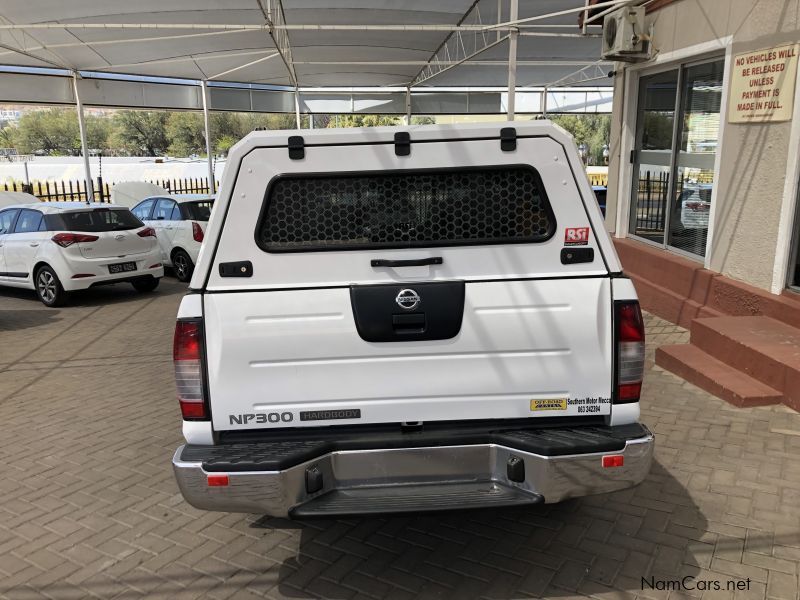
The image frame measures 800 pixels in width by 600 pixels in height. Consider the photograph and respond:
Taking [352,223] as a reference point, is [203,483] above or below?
below

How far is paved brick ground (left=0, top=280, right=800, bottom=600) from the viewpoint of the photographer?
9.89ft

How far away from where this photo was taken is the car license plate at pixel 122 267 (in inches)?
391

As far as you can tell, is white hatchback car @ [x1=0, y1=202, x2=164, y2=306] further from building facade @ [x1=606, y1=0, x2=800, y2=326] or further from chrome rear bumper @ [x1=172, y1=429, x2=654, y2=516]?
chrome rear bumper @ [x1=172, y1=429, x2=654, y2=516]

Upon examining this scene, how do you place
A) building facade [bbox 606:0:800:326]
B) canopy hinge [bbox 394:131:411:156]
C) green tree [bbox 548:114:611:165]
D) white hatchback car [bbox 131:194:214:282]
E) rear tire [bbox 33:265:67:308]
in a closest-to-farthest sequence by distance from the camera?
canopy hinge [bbox 394:131:411:156]
building facade [bbox 606:0:800:326]
rear tire [bbox 33:265:67:308]
white hatchback car [bbox 131:194:214:282]
green tree [bbox 548:114:611:165]

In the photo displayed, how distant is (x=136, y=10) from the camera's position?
12.7 metres

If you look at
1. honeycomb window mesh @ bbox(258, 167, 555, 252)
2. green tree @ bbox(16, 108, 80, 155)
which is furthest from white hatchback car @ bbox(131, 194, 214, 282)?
green tree @ bbox(16, 108, 80, 155)

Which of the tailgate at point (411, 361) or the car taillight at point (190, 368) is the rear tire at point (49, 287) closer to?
the car taillight at point (190, 368)

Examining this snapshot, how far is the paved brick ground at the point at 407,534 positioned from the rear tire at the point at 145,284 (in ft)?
19.7

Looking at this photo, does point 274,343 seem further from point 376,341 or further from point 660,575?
point 660,575

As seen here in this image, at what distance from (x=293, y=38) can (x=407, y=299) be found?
1475 centimetres

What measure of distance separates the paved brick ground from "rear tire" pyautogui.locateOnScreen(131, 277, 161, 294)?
19.7 feet

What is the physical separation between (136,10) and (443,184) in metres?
12.4

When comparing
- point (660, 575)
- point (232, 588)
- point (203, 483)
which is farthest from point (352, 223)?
point (660, 575)

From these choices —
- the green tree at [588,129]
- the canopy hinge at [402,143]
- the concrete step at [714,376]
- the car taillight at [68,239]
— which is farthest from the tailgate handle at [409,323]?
→ the green tree at [588,129]
